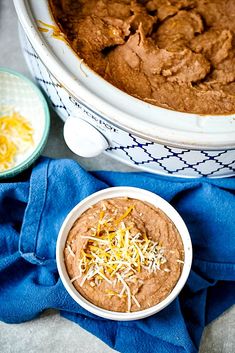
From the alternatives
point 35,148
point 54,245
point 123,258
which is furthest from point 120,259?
point 35,148

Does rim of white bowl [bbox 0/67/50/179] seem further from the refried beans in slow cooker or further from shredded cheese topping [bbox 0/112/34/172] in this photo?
the refried beans in slow cooker

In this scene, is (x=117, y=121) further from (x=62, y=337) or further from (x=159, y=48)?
(x=62, y=337)

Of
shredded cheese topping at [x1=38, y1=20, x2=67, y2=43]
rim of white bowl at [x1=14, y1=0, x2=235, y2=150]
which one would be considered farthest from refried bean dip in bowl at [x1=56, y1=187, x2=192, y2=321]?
shredded cheese topping at [x1=38, y1=20, x2=67, y2=43]

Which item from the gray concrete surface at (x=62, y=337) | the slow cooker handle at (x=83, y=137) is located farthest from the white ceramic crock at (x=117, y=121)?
the gray concrete surface at (x=62, y=337)

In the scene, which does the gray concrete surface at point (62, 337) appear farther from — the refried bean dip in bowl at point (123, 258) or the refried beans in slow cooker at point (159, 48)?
the refried beans in slow cooker at point (159, 48)

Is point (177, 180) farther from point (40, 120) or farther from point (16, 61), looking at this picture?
point (16, 61)
